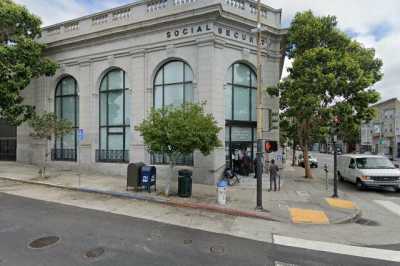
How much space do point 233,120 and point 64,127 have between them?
9.80 meters

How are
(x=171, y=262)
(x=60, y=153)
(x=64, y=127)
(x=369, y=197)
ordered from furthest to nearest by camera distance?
(x=60, y=153) → (x=64, y=127) → (x=369, y=197) → (x=171, y=262)

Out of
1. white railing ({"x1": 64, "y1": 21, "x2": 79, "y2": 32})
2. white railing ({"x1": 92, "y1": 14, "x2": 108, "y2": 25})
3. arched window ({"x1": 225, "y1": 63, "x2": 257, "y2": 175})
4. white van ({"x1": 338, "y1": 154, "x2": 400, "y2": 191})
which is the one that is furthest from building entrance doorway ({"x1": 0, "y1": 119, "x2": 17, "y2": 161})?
white van ({"x1": 338, "y1": 154, "x2": 400, "y2": 191})

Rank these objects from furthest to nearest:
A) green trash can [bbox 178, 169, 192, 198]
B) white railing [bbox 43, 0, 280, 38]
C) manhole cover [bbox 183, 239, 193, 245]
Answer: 1. white railing [bbox 43, 0, 280, 38]
2. green trash can [bbox 178, 169, 192, 198]
3. manhole cover [bbox 183, 239, 193, 245]

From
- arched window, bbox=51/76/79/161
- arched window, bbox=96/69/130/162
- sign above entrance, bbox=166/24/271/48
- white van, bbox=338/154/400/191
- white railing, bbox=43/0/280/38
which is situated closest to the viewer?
white van, bbox=338/154/400/191

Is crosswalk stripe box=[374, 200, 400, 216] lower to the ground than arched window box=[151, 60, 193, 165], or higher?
lower

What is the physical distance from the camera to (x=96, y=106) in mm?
19391

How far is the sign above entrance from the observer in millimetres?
15891

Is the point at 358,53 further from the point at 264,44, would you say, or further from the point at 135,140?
the point at 135,140

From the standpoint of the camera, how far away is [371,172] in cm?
1552

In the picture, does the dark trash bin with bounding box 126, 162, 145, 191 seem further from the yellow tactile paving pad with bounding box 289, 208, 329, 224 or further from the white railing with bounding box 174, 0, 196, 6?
the white railing with bounding box 174, 0, 196, 6

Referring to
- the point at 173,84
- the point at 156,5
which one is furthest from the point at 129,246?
the point at 156,5

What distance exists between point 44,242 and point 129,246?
6.47ft

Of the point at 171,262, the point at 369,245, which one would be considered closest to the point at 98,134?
the point at 171,262

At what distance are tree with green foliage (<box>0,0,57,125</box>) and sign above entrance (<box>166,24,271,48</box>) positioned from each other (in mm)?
8916
